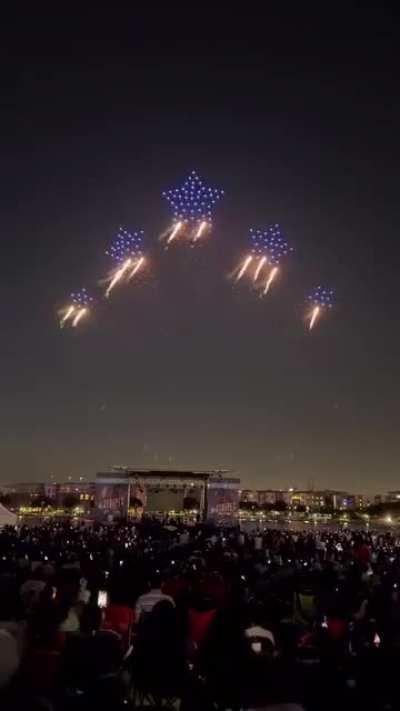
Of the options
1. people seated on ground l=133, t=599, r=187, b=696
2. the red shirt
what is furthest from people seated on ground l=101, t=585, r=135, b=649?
people seated on ground l=133, t=599, r=187, b=696

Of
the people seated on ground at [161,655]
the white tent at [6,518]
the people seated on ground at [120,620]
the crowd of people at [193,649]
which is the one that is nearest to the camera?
the crowd of people at [193,649]

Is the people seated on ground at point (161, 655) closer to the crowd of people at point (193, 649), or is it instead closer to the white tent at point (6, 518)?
the crowd of people at point (193, 649)

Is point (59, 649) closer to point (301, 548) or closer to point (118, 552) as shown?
point (118, 552)

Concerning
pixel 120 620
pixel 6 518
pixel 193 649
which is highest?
pixel 6 518

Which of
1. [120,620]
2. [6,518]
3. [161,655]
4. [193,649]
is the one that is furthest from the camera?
[6,518]

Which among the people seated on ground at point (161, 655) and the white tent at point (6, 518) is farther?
the white tent at point (6, 518)

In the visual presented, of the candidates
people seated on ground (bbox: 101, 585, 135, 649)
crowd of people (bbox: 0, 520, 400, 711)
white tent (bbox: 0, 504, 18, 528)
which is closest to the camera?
crowd of people (bbox: 0, 520, 400, 711)

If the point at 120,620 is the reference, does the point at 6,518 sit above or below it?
above

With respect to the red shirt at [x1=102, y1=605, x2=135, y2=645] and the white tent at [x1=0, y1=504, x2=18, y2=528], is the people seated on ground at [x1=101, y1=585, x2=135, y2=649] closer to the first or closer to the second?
the red shirt at [x1=102, y1=605, x2=135, y2=645]

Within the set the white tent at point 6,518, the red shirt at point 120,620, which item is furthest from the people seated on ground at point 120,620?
the white tent at point 6,518

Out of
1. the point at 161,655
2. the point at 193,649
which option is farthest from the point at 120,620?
the point at 161,655

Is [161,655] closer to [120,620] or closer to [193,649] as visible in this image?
[193,649]

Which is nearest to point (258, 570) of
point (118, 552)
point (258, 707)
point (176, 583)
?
point (176, 583)

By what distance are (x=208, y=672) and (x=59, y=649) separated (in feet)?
5.84
